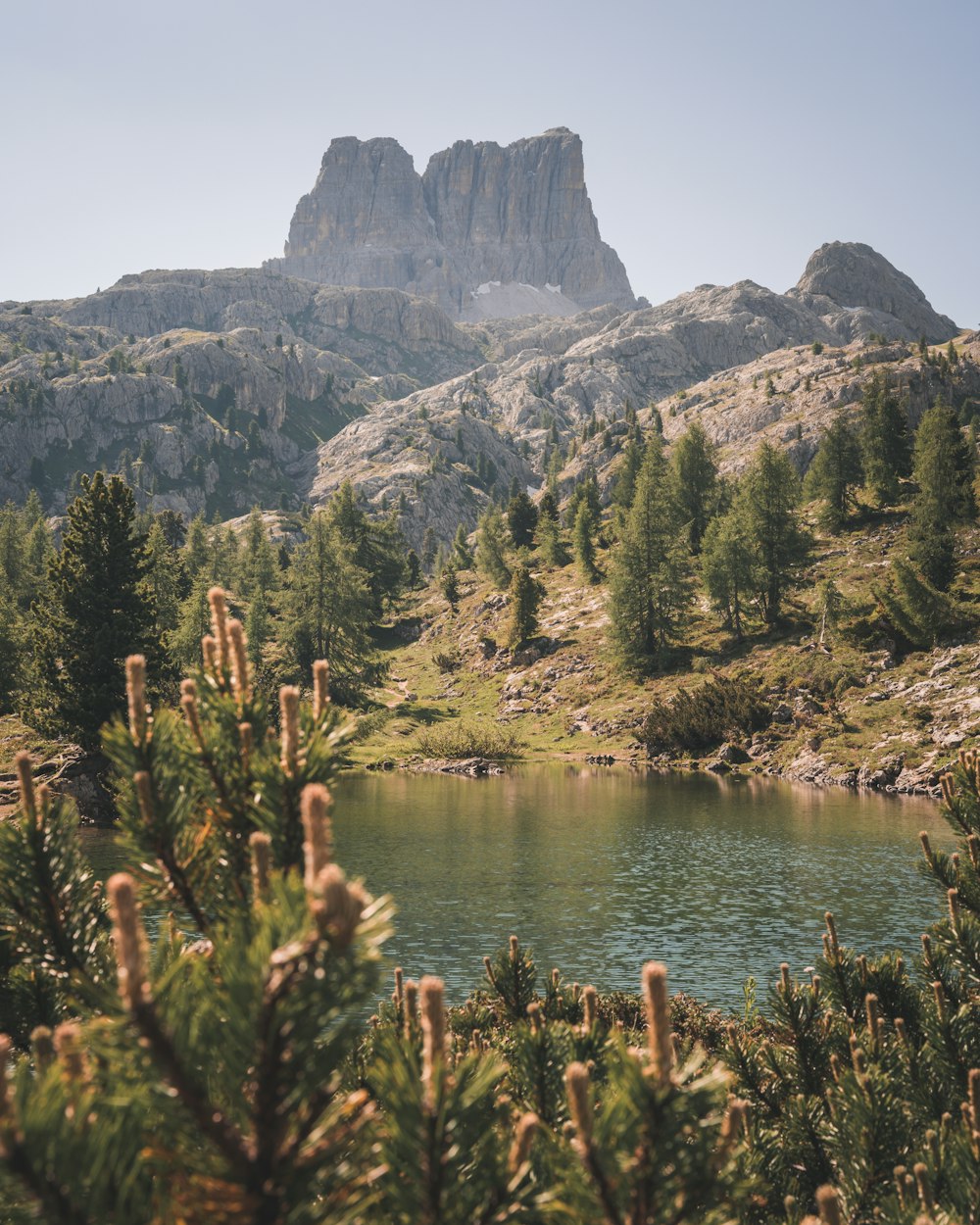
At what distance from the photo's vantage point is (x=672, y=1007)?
16.8 metres

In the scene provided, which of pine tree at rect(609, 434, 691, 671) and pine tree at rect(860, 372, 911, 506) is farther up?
pine tree at rect(860, 372, 911, 506)

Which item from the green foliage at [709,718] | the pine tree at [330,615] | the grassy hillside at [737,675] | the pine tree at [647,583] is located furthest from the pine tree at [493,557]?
the green foliage at [709,718]

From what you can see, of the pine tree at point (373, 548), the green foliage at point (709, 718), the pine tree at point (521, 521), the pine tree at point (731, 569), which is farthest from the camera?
the pine tree at point (521, 521)

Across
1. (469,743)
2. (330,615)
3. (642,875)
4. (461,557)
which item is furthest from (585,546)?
(642,875)

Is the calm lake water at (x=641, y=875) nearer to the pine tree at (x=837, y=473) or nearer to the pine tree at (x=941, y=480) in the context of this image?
the pine tree at (x=941, y=480)

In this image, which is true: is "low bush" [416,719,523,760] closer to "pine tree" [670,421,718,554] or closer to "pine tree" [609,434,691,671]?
"pine tree" [609,434,691,671]

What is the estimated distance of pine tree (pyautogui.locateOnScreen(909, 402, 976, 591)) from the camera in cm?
9025

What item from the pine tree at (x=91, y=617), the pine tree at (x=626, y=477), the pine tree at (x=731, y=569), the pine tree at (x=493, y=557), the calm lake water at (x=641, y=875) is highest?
the pine tree at (x=626, y=477)

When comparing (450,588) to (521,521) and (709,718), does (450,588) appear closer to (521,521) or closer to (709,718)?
(521,521)

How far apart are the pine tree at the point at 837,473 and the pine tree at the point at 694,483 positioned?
51.2 ft

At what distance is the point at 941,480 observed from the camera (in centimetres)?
9181

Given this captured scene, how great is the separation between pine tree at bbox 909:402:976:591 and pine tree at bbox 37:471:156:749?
6953 cm

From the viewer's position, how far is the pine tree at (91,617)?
4759 cm

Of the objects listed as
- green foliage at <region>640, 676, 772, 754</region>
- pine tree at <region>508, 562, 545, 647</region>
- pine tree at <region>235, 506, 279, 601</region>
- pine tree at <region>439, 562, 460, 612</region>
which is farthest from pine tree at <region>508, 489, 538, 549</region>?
green foliage at <region>640, 676, 772, 754</region>
